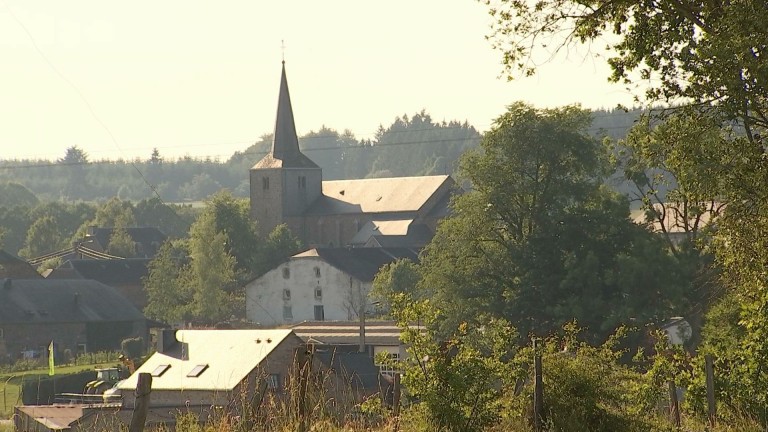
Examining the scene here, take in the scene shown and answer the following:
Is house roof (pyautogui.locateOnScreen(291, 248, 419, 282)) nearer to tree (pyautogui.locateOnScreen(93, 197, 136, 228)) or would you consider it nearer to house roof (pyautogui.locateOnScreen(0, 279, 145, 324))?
house roof (pyautogui.locateOnScreen(0, 279, 145, 324))

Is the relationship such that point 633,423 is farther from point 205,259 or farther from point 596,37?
point 205,259

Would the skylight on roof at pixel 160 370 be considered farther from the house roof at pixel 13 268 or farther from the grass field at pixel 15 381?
the house roof at pixel 13 268

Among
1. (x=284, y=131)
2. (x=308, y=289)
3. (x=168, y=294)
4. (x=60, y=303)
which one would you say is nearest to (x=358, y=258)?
(x=308, y=289)

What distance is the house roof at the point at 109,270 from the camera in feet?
300

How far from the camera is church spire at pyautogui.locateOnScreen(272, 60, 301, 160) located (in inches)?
4269

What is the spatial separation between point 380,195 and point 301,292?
27665 mm

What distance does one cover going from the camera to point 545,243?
4284 cm

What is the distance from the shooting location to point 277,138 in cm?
11000

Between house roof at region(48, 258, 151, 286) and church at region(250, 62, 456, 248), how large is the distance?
16.2 metres

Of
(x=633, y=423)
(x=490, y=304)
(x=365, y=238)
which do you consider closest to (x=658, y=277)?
(x=490, y=304)

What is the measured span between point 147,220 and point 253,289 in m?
76.5

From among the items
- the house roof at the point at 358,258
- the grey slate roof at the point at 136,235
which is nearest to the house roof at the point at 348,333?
the house roof at the point at 358,258

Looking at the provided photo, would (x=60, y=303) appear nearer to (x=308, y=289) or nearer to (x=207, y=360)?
(x=308, y=289)

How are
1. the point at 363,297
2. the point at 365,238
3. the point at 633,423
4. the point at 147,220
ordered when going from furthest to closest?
the point at 147,220 → the point at 365,238 → the point at 363,297 → the point at 633,423
